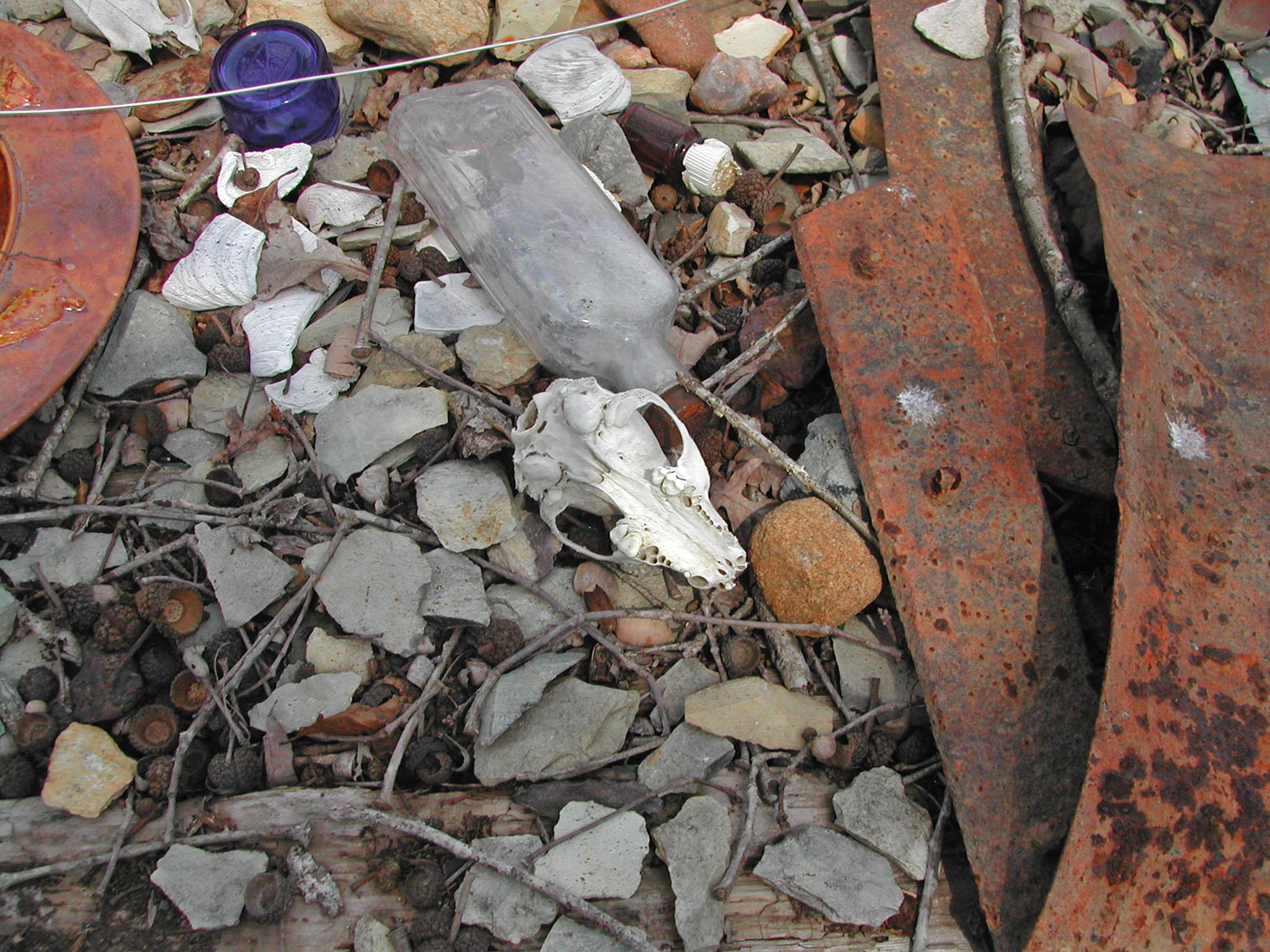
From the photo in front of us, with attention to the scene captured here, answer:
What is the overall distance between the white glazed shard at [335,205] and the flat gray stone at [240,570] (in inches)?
41.7

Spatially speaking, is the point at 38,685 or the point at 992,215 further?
the point at 992,215

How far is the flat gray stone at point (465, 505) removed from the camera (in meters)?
2.02

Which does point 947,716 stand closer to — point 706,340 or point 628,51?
point 706,340

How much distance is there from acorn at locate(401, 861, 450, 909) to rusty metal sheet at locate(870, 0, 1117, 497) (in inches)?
66.9

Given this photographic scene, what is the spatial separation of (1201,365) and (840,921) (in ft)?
5.02

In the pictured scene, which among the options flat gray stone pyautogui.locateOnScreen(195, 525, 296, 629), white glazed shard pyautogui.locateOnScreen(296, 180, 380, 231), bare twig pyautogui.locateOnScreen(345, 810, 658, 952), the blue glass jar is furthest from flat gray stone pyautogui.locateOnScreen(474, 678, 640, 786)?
the blue glass jar

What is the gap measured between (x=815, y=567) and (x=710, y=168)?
1.34 meters

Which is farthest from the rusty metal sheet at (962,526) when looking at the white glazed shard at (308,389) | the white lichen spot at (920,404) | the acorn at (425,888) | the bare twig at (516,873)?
the white glazed shard at (308,389)

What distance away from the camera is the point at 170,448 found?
221cm

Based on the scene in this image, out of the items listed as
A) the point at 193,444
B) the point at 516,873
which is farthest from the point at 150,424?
the point at 516,873

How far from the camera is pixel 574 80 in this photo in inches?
106

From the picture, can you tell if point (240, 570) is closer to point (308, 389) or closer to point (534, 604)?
point (308, 389)

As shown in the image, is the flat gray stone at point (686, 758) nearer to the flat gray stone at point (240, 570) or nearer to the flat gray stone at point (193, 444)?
the flat gray stone at point (240, 570)

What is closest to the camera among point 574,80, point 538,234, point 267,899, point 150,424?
point 267,899
